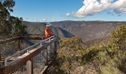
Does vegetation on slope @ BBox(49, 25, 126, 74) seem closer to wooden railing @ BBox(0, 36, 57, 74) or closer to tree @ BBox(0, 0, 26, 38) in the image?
wooden railing @ BBox(0, 36, 57, 74)

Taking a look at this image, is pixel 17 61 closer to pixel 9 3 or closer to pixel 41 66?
pixel 41 66

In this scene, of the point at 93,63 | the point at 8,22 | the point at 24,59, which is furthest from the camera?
the point at 8,22

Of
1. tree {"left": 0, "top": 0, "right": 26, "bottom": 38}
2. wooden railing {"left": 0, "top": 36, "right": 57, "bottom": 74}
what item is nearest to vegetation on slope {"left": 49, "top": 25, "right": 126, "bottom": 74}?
wooden railing {"left": 0, "top": 36, "right": 57, "bottom": 74}

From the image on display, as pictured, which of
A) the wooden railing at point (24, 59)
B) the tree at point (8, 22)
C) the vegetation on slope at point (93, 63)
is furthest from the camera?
the tree at point (8, 22)

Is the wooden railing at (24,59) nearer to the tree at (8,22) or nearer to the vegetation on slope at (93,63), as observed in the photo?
the vegetation on slope at (93,63)

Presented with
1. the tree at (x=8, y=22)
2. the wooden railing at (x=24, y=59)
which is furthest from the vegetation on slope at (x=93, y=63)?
the tree at (x=8, y=22)

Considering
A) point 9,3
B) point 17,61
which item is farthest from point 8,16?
point 17,61

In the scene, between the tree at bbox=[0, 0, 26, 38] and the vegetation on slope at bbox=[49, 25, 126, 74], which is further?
the tree at bbox=[0, 0, 26, 38]

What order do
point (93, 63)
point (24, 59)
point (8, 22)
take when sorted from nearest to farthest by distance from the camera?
point (24, 59)
point (93, 63)
point (8, 22)

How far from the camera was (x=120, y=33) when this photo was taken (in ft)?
85.9

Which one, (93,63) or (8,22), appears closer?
(93,63)

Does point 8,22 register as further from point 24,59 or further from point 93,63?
point 24,59

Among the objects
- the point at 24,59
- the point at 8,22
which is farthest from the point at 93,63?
the point at 8,22

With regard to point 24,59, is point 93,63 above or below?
below
